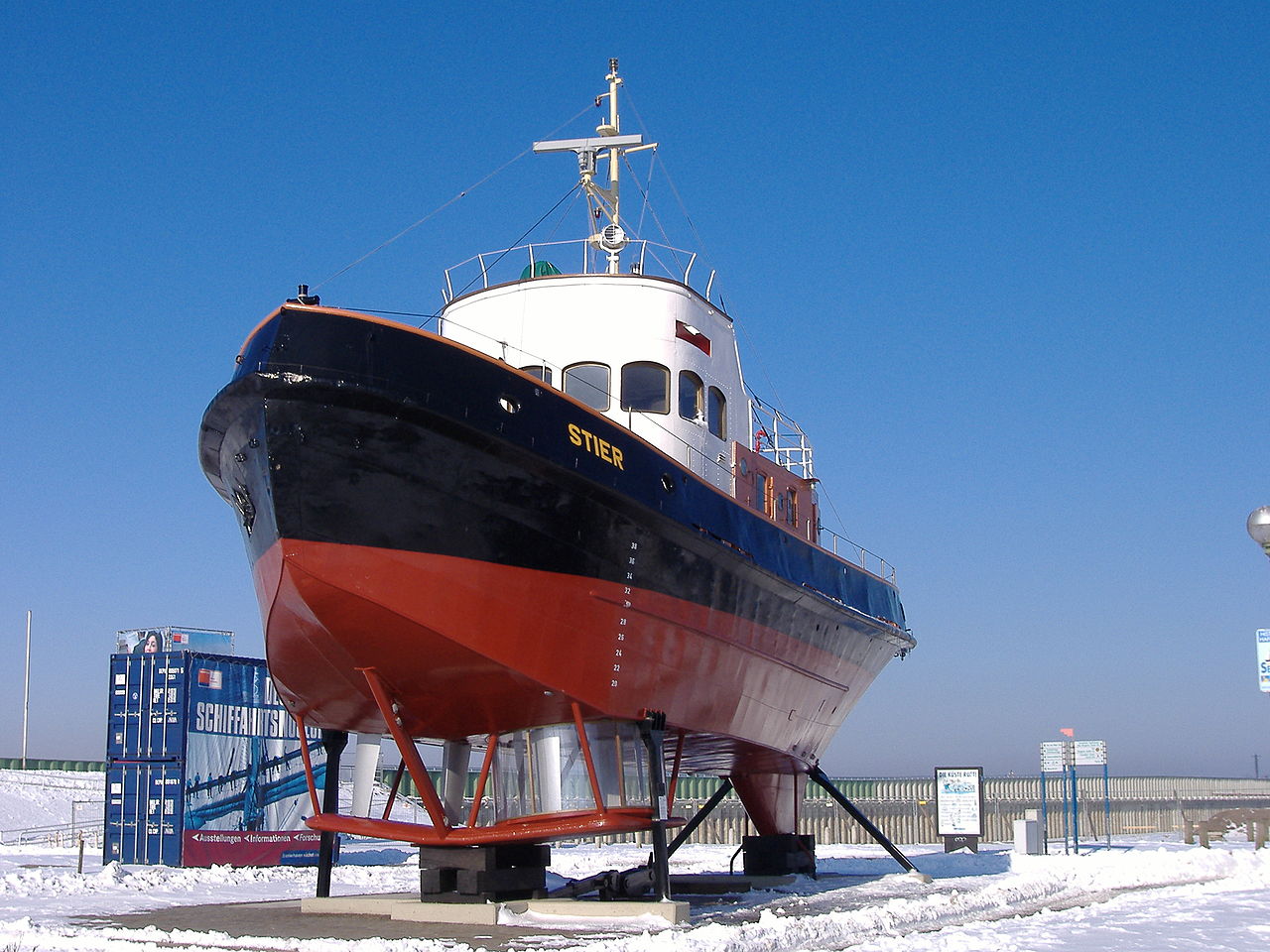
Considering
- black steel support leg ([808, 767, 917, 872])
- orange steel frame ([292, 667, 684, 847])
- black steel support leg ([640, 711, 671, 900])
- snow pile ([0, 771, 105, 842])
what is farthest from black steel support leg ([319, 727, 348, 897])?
snow pile ([0, 771, 105, 842])

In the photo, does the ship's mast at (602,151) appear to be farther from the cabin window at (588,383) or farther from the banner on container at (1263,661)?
the banner on container at (1263,661)

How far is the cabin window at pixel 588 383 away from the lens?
15.4m

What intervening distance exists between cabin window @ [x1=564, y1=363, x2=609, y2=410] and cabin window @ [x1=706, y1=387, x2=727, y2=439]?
1.59 meters

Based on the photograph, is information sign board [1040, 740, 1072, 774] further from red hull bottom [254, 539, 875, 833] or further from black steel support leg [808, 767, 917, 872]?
Result: red hull bottom [254, 539, 875, 833]

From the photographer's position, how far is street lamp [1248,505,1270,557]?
11008 millimetres

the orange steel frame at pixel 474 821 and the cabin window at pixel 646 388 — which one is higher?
the cabin window at pixel 646 388

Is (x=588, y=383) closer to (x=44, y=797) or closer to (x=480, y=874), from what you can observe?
(x=480, y=874)

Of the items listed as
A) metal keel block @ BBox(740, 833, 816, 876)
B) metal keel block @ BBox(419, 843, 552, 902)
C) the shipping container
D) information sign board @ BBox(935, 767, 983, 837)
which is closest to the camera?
metal keel block @ BBox(419, 843, 552, 902)

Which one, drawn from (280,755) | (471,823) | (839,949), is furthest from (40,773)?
(839,949)

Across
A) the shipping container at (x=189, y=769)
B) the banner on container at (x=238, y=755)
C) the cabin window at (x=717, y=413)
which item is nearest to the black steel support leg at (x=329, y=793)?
the cabin window at (x=717, y=413)

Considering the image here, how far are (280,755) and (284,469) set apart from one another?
13.8 m

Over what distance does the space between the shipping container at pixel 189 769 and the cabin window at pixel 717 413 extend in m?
9.95

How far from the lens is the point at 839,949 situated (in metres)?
11.2

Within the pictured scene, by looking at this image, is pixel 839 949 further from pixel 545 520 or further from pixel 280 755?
pixel 280 755
